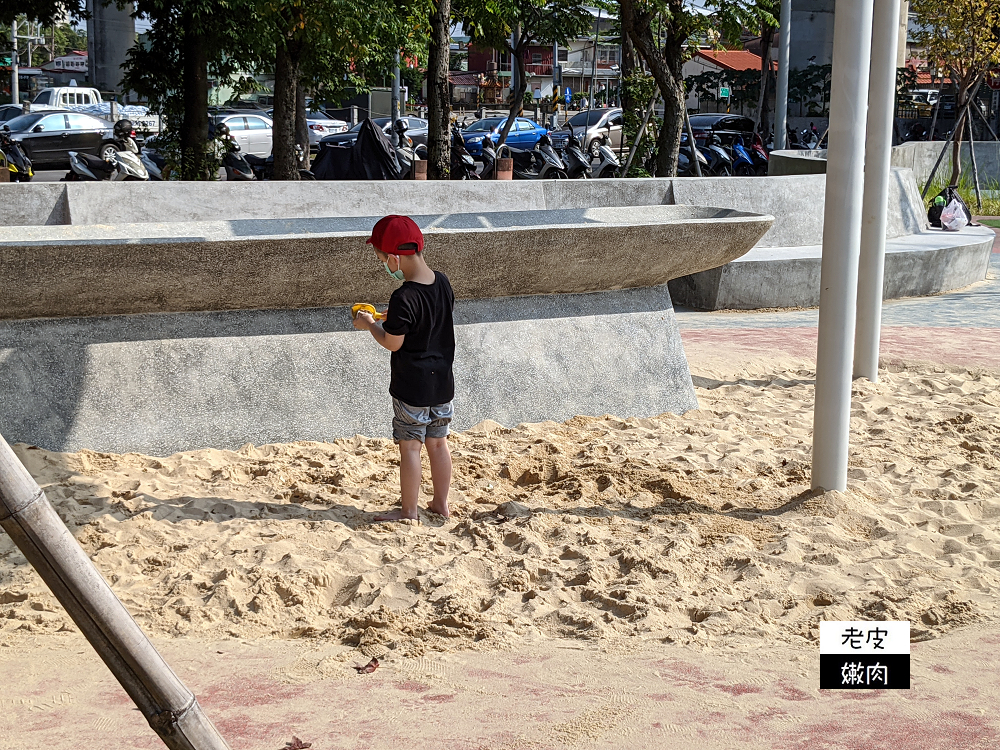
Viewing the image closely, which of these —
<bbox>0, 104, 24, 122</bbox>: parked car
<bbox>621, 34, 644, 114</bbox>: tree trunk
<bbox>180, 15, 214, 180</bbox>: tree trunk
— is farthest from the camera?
<bbox>0, 104, 24, 122</bbox>: parked car

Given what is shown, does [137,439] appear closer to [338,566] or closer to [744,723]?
[338,566]

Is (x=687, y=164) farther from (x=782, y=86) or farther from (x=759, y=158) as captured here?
(x=782, y=86)

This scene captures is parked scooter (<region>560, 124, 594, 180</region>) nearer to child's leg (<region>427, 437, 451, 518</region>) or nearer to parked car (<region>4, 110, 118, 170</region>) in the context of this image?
parked car (<region>4, 110, 118, 170</region>)

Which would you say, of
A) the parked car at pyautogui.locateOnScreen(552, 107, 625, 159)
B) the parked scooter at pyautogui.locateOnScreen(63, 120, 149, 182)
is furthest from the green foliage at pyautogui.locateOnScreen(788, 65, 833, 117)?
the parked scooter at pyautogui.locateOnScreen(63, 120, 149, 182)

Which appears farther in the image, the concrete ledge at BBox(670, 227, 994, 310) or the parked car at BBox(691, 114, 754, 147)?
the parked car at BBox(691, 114, 754, 147)

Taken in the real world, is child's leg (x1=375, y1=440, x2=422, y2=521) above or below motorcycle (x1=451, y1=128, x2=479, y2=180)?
below

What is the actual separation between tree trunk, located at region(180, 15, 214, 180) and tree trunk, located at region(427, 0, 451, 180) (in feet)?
10.7

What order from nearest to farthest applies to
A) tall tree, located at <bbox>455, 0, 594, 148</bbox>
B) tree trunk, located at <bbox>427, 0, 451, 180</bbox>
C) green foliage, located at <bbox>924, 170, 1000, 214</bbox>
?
tree trunk, located at <bbox>427, 0, 451, 180</bbox>
green foliage, located at <bbox>924, 170, 1000, 214</bbox>
tall tree, located at <bbox>455, 0, 594, 148</bbox>

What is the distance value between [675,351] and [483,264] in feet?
4.91

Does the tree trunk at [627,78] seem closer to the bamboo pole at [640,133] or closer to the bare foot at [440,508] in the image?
the bamboo pole at [640,133]

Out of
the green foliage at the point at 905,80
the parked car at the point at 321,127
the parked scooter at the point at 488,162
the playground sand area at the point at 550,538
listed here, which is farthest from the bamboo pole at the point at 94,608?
the green foliage at the point at 905,80

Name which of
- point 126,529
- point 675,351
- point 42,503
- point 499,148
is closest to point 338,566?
point 126,529

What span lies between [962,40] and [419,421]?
16396mm

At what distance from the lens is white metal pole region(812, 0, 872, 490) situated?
16.3 ft
